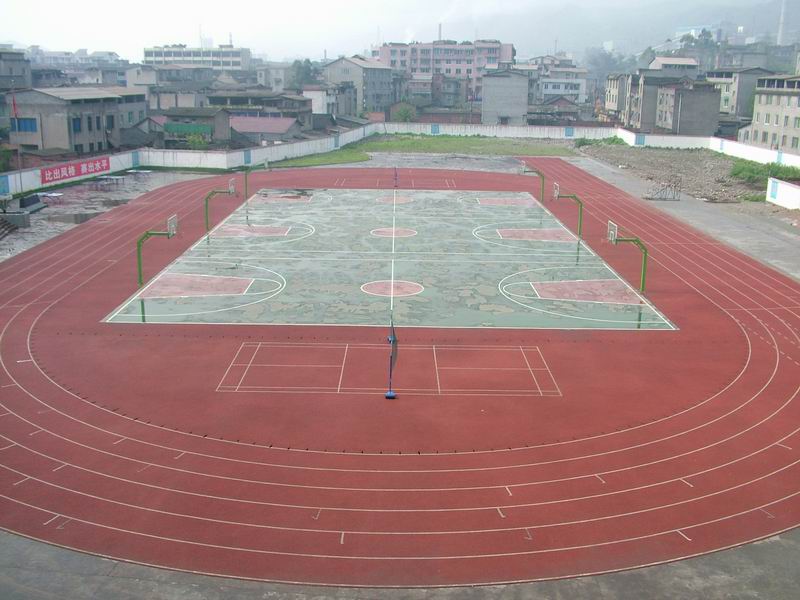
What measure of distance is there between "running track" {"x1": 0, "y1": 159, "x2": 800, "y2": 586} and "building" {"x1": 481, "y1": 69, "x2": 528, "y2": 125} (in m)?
71.9

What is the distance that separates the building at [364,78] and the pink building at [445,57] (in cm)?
3583

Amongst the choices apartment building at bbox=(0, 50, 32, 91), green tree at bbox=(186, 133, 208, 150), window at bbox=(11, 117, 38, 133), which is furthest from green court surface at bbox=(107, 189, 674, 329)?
apartment building at bbox=(0, 50, 32, 91)

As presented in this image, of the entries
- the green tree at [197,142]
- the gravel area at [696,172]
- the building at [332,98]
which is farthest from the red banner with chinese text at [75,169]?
the building at [332,98]

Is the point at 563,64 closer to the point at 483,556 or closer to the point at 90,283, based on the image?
the point at 90,283

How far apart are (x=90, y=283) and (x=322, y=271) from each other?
8.57 m

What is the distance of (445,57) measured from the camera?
155125 millimetres

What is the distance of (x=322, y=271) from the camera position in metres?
31.9

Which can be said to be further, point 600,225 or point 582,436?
point 600,225

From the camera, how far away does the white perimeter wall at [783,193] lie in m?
45.3

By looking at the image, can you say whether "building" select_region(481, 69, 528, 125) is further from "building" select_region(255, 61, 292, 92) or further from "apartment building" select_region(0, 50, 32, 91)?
"building" select_region(255, 61, 292, 92)

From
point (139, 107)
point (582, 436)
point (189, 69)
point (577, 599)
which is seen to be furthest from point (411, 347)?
point (189, 69)

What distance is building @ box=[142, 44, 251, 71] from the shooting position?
625 ft

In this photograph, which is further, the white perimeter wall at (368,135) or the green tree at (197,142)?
the green tree at (197,142)

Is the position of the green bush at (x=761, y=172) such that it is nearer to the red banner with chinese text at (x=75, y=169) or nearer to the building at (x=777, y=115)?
the building at (x=777, y=115)
